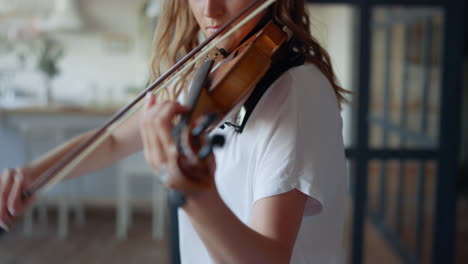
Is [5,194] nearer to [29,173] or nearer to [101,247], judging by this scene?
[29,173]

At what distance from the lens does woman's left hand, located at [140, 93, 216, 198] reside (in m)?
0.58

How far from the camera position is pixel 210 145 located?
593 mm

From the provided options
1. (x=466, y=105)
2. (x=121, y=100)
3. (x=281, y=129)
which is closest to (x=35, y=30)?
(x=121, y=100)

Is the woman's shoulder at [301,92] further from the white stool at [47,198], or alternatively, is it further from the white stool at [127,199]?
the white stool at [47,198]

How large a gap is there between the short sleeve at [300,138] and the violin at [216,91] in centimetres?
5

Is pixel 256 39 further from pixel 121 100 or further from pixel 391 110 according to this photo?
pixel 121 100

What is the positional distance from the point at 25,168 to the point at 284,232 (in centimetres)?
48

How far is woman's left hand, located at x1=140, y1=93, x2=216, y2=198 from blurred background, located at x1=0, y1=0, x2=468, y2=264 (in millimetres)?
532

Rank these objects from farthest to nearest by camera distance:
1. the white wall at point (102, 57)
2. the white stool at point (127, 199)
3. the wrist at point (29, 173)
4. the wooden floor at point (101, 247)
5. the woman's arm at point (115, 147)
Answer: the white wall at point (102, 57) < the white stool at point (127, 199) < the wooden floor at point (101, 247) < the woman's arm at point (115, 147) < the wrist at point (29, 173)

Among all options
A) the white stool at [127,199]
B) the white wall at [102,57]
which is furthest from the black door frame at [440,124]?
the white wall at [102,57]

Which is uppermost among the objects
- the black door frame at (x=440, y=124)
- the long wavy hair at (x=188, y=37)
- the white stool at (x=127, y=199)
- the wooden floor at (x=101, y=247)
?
the long wavy hair at (x=188, y=37)

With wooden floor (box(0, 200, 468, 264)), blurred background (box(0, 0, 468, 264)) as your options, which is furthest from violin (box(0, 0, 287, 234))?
wooden floor (box(0, 200, 468, 264))

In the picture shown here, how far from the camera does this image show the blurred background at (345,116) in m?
1.98

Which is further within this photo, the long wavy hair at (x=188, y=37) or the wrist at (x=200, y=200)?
the long wavy hair at (x=188, y=37)
